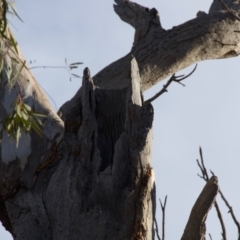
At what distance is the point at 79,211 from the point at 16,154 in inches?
18.2

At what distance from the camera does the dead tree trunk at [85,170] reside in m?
2.69

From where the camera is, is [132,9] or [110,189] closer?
[110,189]

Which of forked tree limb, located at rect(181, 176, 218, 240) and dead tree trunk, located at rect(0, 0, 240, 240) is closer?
forked tree limb, located at rect(181, 176, 218, 240)

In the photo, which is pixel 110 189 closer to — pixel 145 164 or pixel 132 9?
pixel 145 164

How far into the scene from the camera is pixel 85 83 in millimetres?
2947

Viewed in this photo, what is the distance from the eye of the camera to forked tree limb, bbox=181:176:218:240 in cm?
247

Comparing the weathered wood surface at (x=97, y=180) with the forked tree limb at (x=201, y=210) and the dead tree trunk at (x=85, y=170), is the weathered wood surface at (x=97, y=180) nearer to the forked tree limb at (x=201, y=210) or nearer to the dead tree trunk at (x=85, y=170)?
the dead tree trunk at (x=85, y=170)

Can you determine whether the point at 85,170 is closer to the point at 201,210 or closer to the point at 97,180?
the point at 97,180

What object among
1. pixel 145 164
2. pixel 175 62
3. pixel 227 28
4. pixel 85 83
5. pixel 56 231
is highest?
pixel 227 28

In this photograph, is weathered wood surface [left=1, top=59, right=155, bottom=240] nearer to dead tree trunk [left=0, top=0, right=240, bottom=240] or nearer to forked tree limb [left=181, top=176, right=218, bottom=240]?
dead tree trunk [left=0, top=0, right=240, bottom=240]

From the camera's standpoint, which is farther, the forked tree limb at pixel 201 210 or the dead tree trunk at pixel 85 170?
the dead tree trunk at pixel 85 170

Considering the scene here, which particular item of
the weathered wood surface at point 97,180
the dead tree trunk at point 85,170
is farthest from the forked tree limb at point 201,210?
the weathered wood surface at point 97,180

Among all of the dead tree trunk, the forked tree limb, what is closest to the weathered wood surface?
the dead tree trunk

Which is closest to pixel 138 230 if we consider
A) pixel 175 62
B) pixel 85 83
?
pixel 85 83
